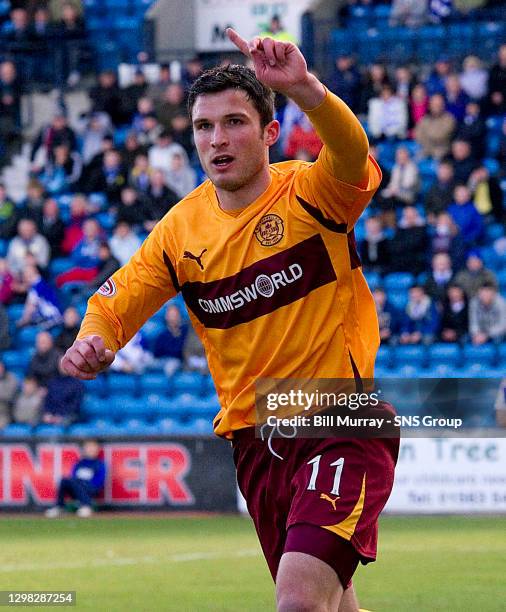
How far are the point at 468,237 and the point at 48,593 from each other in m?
9.61

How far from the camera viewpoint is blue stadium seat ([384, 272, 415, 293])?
18.4 m

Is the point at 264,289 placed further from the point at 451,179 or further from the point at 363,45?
the point at 363,45

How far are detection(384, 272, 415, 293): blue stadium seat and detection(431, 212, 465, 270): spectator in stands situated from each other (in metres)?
0.58

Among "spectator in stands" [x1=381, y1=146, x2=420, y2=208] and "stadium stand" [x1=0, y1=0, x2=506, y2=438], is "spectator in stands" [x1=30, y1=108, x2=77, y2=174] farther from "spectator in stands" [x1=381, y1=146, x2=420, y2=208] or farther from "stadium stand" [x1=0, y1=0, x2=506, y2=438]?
"spectator in stands" [x1=381, y1=146, x2=420, y2=208]

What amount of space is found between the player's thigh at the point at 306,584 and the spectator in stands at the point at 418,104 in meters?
15.3

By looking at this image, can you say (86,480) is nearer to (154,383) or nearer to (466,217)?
(154,383)

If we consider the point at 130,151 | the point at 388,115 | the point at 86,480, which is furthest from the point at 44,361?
the point at 388,115

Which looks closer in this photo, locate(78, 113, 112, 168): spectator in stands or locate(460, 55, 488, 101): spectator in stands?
locate(460, 55, 488, 101): spectator in stands

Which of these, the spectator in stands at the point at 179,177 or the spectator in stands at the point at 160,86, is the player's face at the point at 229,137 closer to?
the spectator in stands at the point at 179,177

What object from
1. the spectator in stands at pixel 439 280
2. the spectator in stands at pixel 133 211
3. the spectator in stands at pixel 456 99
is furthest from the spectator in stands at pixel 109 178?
the spectator in stands at pixel 439 280

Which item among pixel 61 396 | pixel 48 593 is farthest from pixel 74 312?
pixel 48 593

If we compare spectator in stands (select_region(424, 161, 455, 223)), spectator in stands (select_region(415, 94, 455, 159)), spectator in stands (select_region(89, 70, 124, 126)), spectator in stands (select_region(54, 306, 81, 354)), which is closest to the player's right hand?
spectator in stands (select_region(54, 306, 81, 354))

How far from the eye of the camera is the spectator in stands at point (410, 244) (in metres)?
18.1

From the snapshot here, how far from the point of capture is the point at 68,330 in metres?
18.6
